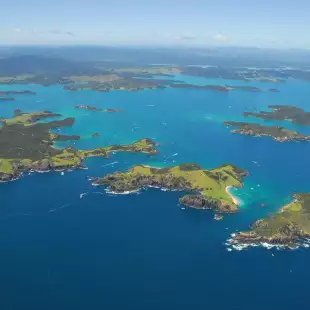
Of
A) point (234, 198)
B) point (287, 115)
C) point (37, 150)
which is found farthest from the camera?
point (287, 115)

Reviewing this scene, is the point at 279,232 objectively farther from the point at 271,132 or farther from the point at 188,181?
the point at 271,132

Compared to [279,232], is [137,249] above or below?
below

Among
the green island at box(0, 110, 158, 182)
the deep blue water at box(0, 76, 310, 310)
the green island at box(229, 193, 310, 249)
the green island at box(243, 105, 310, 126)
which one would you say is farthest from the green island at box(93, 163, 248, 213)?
the green island at box(243, 105, 310, 126)

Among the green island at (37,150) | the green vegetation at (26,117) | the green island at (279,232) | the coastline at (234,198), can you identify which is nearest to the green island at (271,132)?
the green island at (37,150)

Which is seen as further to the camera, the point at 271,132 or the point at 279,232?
the point at 271,132

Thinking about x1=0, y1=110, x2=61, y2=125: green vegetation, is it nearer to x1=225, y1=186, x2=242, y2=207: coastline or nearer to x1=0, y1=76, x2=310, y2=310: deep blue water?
x1=0, y1=76, x2=310, y2=310: deep blue water

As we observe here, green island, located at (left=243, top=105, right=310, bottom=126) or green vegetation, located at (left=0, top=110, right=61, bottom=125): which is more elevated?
green vegetation, located at (left=0, top=110, right=61, bottom=125)

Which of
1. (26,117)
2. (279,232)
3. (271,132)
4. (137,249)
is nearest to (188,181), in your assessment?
(279,232)

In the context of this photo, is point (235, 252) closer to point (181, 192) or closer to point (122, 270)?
point (122, 270)
